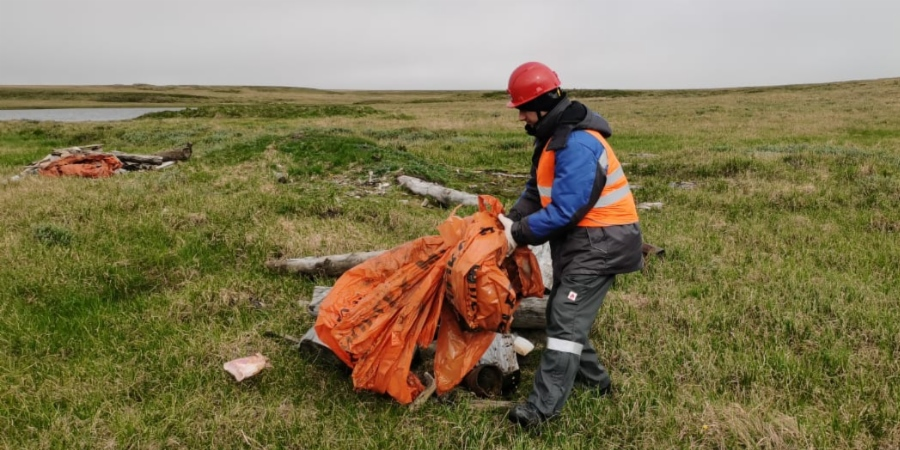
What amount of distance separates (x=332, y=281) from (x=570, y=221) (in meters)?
3.17

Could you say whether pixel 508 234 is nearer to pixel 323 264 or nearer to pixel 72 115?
pixel 323 264

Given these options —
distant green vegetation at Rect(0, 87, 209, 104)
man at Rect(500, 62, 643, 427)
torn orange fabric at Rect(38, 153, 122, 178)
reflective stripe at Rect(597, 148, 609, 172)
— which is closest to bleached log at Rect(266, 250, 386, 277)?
man at Rect(500, 62, 643, 427)

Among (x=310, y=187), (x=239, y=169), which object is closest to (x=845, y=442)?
(x=310, y=187)

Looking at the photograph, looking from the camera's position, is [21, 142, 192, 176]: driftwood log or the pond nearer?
[21, 142, 192, 176]: driftwood log

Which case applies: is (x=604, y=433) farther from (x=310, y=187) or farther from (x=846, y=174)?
(x=846, y=174)

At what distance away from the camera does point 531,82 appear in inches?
138

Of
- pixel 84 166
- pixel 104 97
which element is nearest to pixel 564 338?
pixel 84 166

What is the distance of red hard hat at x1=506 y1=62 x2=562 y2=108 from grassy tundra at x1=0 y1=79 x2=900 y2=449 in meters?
2.04

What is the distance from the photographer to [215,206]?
26.6 feet

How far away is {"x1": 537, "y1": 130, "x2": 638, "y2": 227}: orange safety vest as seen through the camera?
3.55 metres

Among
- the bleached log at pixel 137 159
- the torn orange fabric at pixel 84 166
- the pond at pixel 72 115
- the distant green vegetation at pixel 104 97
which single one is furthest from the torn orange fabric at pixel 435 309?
the distant green vegetation at pixel 104 97

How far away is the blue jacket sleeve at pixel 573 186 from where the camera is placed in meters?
3.41

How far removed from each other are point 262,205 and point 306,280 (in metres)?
2.97

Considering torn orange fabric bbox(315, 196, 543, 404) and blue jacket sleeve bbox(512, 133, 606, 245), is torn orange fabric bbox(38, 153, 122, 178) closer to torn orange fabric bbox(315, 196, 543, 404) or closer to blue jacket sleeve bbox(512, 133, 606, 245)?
torn orange fabric bbox(315, 196, 543, 404)
